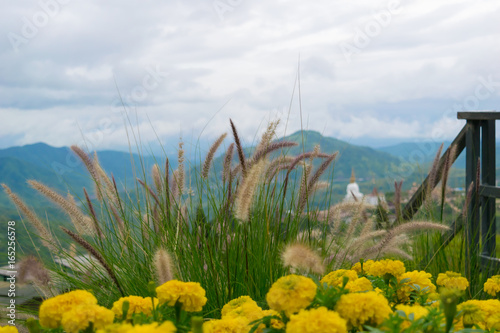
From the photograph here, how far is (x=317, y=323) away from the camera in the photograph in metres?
1.06

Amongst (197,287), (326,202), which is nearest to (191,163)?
(326,202)

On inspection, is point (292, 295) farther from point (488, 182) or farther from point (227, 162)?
point (488, 182)

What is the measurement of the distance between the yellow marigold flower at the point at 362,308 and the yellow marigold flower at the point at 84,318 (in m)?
0.60

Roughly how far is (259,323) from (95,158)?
181cm

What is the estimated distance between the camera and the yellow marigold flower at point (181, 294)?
1275mm

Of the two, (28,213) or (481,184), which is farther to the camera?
(481,184)

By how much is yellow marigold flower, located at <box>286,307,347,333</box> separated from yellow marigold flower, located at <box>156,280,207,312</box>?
34 centimetres

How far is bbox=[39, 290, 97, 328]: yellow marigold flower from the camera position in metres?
1.23

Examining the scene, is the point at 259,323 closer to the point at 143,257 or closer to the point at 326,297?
the point at 326,297

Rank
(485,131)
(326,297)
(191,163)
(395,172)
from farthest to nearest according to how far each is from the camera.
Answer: (395,172), (485,131), (191,163), (326,297)

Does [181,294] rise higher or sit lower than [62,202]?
lower

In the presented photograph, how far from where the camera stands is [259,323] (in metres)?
1.29

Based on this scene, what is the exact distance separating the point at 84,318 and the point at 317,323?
0.58 metres

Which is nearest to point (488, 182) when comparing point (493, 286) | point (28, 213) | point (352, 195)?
point (352, 195)
